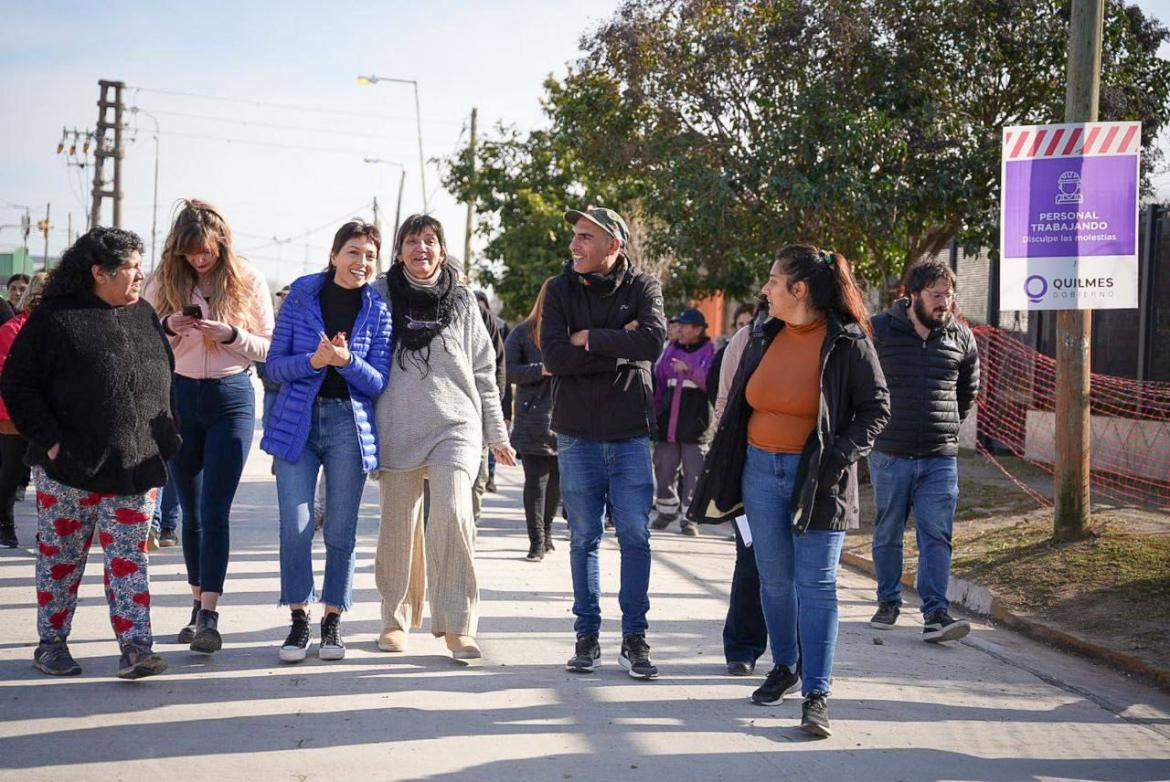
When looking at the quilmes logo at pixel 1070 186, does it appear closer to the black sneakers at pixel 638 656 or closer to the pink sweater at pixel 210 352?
the black sneakers at pixel 638 656

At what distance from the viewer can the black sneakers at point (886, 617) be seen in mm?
7828

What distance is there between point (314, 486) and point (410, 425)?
21.6 inches

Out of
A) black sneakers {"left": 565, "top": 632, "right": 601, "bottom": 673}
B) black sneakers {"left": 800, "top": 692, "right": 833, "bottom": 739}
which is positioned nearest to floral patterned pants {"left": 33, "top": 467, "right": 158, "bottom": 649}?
black sneakers {"left": 565, "top": 632, "right": 601, "bottom": 673}

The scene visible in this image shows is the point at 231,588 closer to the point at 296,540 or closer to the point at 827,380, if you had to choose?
the point at 296,540

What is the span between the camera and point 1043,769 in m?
5.04

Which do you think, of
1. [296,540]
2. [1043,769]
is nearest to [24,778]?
[296,540]

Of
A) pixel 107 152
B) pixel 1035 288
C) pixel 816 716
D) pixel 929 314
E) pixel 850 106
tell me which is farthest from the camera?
pixel 107 152

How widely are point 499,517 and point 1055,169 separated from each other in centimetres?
595

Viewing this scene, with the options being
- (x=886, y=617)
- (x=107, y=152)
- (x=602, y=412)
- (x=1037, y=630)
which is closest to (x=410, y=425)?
(x=602, y=412)

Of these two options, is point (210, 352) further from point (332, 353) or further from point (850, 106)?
point (850, 106)

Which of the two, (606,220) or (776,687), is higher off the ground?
(606,220)

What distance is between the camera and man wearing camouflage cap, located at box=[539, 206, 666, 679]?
20.7ft

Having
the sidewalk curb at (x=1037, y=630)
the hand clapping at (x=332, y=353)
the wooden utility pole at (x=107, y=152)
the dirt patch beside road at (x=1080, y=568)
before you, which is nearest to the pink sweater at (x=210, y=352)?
the hand clapping at (x=332, y=353)

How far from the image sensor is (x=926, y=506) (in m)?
7.59
